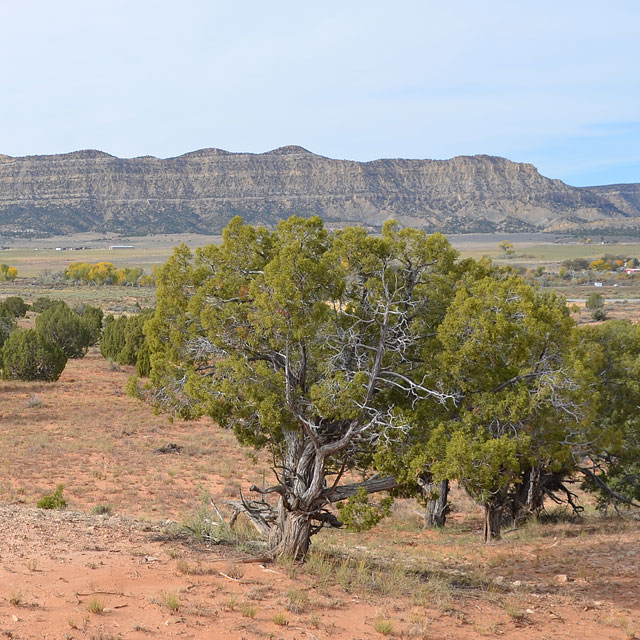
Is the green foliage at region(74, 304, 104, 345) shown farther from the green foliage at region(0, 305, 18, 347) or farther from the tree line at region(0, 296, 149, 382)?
the green foliage at region(0, 305, 18, 347)

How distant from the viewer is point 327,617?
8.48 metres

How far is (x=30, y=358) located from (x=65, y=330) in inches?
281

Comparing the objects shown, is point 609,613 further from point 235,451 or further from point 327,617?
point 235,451

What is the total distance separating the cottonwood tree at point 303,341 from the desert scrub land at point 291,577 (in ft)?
4.68

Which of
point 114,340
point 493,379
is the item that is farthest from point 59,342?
point 493,379

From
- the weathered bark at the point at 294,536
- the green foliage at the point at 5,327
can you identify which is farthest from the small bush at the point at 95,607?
the green foliage at the point at 5,327

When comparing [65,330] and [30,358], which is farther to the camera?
[65,330]

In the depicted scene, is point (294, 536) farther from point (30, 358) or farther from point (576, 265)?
point (576, 265)

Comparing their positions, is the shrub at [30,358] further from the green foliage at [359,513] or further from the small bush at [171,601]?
the small bush at [171,601]

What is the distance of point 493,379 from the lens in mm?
10648

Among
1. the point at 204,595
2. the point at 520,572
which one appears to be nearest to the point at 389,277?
the point at 204,595

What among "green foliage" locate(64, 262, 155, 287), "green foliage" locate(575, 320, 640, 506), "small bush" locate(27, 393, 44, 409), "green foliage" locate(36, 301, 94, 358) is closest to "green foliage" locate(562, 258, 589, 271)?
"green foliage" locate(64, 262, 155, 287)

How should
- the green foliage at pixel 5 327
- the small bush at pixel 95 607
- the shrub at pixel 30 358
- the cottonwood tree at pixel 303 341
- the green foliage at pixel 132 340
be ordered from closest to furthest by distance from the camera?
the small bush at pixel 95 607
the cottonwood tree at pixel 303 341
the shrub at pixel 30 358
the green foliage at pixel 5 327
the green foliage at pixel 132 340

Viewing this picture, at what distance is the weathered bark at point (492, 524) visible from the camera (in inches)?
609
